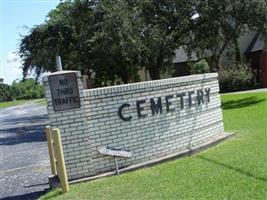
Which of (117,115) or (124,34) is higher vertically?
(124,34)

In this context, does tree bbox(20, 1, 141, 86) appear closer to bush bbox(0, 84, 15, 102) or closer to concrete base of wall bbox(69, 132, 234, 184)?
concrete base of wall bbox(69, 132, 234, 184)

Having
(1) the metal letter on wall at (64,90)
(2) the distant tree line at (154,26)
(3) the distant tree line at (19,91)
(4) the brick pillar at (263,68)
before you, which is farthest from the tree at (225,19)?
(3) the distant tree line at (19,91)

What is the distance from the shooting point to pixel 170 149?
10.3 metres

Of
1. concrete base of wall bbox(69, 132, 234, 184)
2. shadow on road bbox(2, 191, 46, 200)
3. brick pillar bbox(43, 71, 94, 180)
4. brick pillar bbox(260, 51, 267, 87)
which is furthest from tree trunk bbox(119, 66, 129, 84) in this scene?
shadow on road bbox(2, 191, 46, 200)

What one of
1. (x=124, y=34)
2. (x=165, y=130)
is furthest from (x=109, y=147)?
Result: (x=124, y=34)

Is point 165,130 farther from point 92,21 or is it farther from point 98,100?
point 92,21

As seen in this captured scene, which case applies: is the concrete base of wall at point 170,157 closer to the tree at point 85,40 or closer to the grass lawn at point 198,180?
the grass lawn at point 198,180

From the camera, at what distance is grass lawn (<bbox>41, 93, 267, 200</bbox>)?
A: 23.0 ft

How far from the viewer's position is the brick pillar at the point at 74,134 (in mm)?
8883

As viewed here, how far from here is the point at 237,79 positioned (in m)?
35.6

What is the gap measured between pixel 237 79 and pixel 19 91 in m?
93.2

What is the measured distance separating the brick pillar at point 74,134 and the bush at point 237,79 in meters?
27.8

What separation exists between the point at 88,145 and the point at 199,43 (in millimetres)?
14610

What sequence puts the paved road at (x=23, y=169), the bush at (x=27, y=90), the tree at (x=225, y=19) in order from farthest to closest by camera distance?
the bush at (x=27, y=90), the tree at (x=225, y=19), the paved road at (x=23, y=169)
